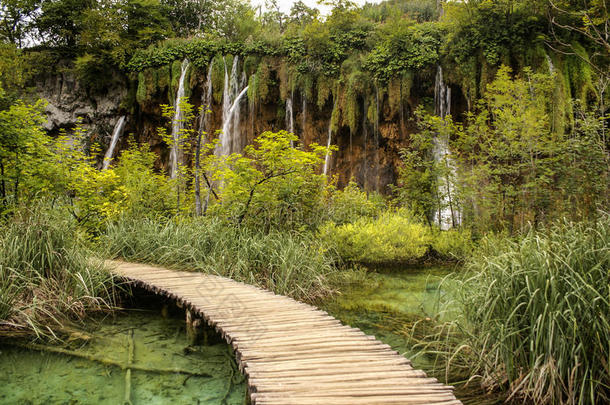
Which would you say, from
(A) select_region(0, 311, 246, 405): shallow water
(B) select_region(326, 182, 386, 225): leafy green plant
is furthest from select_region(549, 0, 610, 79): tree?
(B) select_region(326, 182, 386, 225): leafy green plant

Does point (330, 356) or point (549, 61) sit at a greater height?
point (549, 61)

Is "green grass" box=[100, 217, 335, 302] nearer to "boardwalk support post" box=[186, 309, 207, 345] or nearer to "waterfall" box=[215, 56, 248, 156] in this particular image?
"boardwalk support post" box=[186, 309, 207, 345]

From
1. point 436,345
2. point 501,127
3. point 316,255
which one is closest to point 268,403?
point 436,345

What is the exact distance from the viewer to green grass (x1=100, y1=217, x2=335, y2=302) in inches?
251

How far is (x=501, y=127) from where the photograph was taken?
935 cm

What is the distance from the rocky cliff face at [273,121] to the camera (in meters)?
15.3

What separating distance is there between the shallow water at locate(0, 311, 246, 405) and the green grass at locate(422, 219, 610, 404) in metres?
2.25

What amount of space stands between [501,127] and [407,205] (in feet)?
9.68

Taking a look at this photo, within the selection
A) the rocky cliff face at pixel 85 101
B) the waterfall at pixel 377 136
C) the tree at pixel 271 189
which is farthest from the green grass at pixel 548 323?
the rocky cliff face at pixel 85 101

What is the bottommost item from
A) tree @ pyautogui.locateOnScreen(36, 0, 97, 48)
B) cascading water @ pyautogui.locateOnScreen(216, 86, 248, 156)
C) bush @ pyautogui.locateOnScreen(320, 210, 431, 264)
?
bush @ pyautogui.locateOnScreen(320, 210, 431, 264)

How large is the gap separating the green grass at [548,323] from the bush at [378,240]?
14.4ft

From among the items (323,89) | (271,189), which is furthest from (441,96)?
(271,189)

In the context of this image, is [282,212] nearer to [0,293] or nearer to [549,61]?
[0,293]

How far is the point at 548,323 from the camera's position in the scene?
9.75ft
